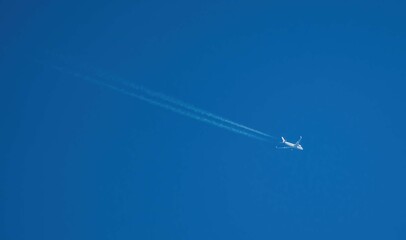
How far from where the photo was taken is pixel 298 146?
99.1m
